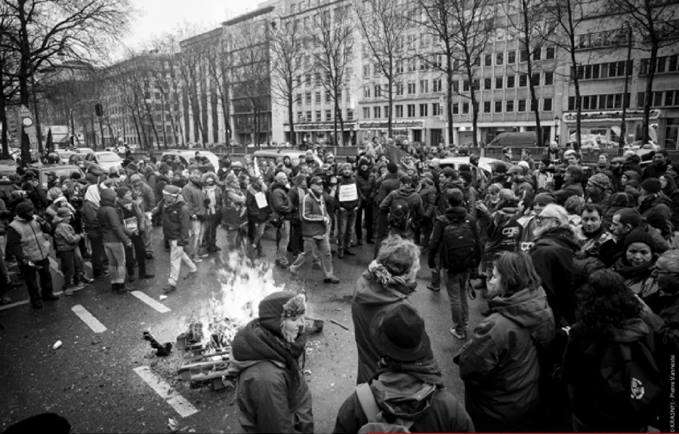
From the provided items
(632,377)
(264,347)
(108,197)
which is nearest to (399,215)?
(632,377)

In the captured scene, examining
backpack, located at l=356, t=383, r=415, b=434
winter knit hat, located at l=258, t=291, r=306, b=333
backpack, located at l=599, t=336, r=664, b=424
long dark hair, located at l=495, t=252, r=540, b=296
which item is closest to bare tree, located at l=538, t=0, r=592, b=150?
long dark hair, located at l=495, t=252, r=540, b=296

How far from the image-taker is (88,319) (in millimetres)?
7387

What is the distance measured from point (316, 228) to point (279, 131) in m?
76.7

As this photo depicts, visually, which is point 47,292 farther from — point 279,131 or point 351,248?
point 279,131

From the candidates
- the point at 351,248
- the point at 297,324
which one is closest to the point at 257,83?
the point at 351,248

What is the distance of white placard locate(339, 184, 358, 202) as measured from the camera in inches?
394

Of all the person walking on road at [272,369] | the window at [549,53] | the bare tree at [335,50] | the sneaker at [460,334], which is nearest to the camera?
the person walking on road at [272,369]

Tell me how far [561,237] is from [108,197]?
7866 mm

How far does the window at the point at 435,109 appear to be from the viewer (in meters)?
60.4

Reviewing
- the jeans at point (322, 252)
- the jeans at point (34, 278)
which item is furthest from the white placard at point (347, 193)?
the jeans at point (34, 278)

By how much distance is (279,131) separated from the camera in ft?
271

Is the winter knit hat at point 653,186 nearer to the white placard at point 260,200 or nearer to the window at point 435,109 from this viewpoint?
the white placard at point 260,200

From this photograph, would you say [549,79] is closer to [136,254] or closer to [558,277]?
[136,254]

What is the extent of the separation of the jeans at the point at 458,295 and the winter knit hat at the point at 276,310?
3694mm
